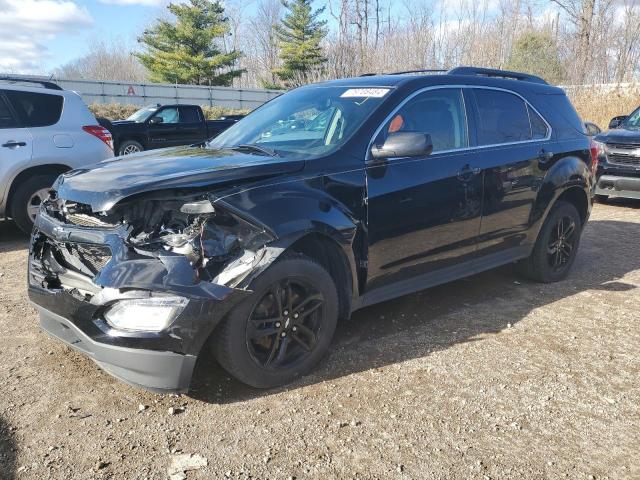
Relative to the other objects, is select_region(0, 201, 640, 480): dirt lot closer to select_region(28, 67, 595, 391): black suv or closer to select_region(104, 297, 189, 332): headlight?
select_region(28, 67, 595, 391): black suv

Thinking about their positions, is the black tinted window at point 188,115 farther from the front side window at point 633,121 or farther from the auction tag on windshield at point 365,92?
the auction tag on windshield at point 365,92

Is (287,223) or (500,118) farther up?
(500,118)

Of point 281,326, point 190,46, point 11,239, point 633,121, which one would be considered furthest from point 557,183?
point 190,46

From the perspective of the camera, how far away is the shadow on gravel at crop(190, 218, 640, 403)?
11.2ft

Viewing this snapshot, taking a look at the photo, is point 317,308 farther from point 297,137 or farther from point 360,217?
point 297,137

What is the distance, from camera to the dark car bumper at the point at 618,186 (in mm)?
9000

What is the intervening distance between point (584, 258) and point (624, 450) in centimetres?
391

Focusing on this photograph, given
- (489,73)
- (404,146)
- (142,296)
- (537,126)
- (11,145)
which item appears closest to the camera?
(142,296)

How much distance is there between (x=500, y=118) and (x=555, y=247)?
1.46 m

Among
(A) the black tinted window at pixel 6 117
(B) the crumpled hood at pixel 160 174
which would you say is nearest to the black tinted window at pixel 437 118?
Result: (B) the crumpled hood at pixel 160 174

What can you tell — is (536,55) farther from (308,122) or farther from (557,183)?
(308,122)

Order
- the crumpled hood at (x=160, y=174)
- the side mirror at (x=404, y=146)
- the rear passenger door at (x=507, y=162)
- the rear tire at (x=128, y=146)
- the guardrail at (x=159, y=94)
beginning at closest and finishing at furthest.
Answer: the crumpled hood at (x=160, y=174)
the side mirror at (x=404, y=146)
the rear passenger door at (x=507, y=162)
the rear tire at (x=128, y=146)
the guardrail at (x=159, y=94)

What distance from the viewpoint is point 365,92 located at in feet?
13.1

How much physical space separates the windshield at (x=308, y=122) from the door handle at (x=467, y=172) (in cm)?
81
